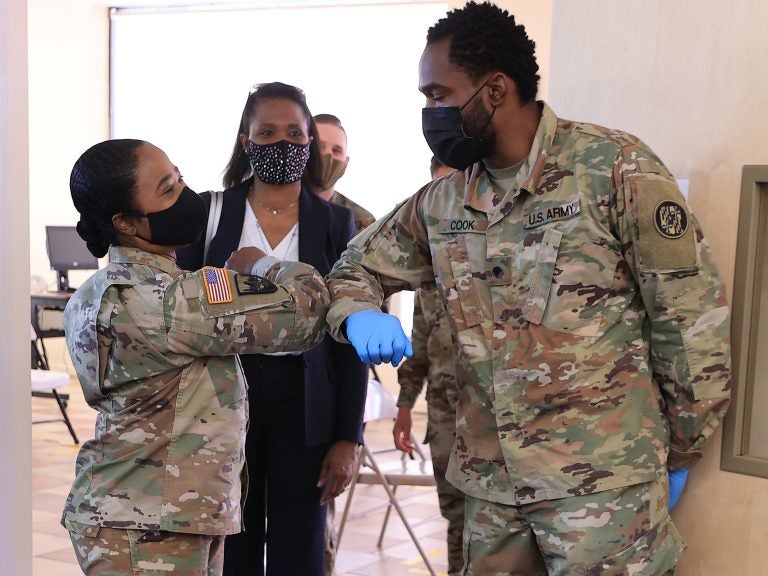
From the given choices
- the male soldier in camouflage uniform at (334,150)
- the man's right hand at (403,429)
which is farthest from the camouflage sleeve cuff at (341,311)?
the male soldier in camouflage uniform at (334,150)

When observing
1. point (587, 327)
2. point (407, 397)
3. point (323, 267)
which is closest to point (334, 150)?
point (407, 397)

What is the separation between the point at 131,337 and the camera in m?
1.84

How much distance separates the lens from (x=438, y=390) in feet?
9.87

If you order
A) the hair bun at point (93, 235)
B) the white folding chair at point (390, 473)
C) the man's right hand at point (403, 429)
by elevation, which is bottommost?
the white folding chair at point (390, 473)

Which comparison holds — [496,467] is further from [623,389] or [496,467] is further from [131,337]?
[131,337]

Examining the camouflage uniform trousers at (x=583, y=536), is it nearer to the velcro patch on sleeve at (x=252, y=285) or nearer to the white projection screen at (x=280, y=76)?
the velcro patch on sleeve at (x=252, y=285)

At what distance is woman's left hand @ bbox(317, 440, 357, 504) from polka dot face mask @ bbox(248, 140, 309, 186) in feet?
2.42

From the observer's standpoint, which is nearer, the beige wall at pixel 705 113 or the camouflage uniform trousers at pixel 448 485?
the beige wall at pixel 705 113

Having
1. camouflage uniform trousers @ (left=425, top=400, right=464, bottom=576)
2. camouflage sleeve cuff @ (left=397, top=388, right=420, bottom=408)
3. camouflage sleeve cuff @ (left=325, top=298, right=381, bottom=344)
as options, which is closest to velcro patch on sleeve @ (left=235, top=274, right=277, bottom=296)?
camouflage sleeve cuff @ (left=325, top=298, right=381, bottom=344)

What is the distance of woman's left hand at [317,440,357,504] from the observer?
2.45m

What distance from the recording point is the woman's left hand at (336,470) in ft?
8.05

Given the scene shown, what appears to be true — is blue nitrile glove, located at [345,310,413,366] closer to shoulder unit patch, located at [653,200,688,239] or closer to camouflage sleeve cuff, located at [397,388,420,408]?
shoulder unit patch, located at [653,200,688,239]

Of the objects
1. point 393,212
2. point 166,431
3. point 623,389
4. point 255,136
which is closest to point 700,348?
point 623,389

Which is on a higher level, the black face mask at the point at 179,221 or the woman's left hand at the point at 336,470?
the black face mask at the point at 179,221
